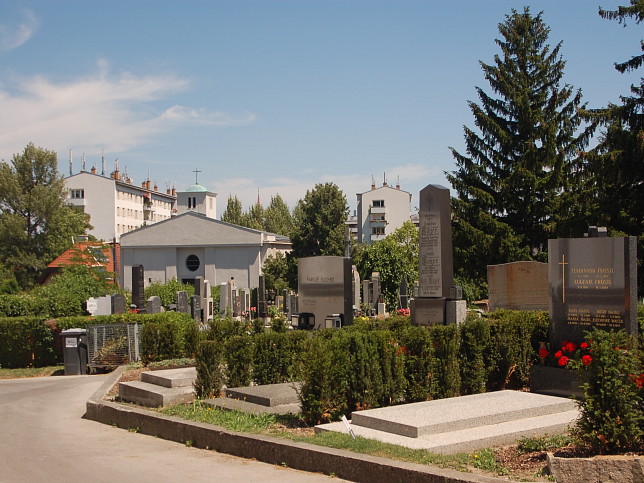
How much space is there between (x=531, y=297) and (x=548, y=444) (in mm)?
13189

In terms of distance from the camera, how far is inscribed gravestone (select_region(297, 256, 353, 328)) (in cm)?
1864

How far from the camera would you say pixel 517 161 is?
1517 inches

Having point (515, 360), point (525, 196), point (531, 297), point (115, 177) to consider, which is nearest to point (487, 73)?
point (525, 196)

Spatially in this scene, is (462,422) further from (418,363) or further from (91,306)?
(91,306)

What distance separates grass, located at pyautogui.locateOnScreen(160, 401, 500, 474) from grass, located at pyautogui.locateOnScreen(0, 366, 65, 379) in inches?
404

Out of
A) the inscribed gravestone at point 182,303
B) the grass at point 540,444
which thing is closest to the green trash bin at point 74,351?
the inscribed gravestone at point 182,303

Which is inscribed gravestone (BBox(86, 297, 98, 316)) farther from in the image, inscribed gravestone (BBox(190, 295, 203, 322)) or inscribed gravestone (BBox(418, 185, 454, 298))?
inscribed gravestone (BBox(418, 185, 454, 298))

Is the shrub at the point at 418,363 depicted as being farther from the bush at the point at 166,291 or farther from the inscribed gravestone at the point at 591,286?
the bush at the point at 166,291

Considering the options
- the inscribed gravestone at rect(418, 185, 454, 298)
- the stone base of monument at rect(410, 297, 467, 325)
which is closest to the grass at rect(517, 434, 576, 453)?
the stone base of monument at rect(410, 297, 467, 325)

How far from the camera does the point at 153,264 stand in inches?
2625

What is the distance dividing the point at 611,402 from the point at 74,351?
50.0 feet

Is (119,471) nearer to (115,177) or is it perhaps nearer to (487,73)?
(487,73)

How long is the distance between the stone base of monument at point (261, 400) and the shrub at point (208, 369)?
296mm

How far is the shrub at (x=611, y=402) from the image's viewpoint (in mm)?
6293
